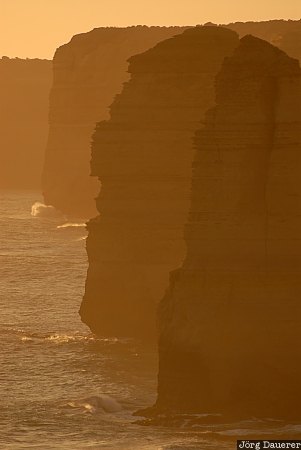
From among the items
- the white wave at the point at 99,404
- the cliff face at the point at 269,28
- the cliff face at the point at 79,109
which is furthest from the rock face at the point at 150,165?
the cliff face at the point at 79,109

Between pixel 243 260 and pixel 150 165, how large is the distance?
66.5 feet

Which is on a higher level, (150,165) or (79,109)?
(79,109)

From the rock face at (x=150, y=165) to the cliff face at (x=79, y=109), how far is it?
91748 millimetres

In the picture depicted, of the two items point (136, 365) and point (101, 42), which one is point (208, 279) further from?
point (101, 42)

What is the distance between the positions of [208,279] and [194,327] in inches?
65.6

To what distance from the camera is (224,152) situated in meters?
52.1

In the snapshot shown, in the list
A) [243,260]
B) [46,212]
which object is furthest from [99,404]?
[46,212]

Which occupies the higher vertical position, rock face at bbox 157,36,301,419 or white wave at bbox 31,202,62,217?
rock face at bbox 157,36,301,419

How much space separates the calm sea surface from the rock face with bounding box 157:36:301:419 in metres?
1.69

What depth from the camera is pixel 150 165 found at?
71.1 m

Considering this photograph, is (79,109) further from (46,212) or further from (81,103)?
(46,212)

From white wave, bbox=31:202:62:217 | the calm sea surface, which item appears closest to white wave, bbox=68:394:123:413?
the calm sea surface

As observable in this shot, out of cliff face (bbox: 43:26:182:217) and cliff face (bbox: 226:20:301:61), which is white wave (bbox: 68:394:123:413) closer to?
cliff face (bbox: 226:20:301:61)

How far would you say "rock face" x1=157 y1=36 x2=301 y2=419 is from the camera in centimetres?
5050
